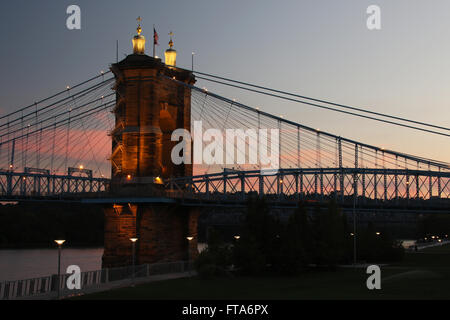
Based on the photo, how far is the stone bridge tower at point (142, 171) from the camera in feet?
233

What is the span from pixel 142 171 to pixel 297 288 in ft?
103

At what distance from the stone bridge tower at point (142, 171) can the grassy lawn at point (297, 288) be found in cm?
2073

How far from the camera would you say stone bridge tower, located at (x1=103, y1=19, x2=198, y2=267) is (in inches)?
2795

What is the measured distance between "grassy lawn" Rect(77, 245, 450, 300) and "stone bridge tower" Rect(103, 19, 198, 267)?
20.7 metres

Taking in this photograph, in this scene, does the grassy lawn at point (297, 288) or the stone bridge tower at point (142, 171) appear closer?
the grassy lawn at point (297, 288)

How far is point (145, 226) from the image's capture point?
71375 millimetres

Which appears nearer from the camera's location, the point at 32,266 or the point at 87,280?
the point at 87,280

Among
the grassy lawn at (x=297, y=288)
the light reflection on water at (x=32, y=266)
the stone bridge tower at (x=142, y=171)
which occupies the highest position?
the stone bridge tower at (x=142, y=171)

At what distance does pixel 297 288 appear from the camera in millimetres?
46281

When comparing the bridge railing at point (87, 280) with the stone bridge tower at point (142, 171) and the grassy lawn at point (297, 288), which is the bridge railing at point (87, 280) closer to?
the grassy lawn at point (297, 288)

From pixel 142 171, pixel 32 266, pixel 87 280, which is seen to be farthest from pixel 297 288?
pixel 32 266

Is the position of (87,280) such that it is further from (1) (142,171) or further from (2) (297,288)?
(1) (142,171)

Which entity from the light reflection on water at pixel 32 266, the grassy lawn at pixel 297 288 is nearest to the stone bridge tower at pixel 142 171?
the light reflection on water at pixel 32 266
